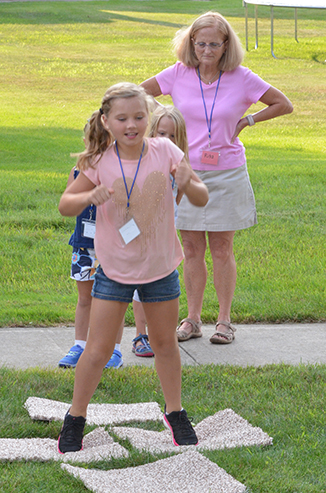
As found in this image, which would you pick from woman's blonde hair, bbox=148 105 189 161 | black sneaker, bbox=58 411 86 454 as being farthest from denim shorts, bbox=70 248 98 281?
black sneaker, bbox=58 411 86 454

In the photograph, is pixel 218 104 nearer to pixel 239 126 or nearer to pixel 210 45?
pixel 239 126

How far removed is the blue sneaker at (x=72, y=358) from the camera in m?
4.22

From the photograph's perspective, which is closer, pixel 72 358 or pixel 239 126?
pixel 72 358

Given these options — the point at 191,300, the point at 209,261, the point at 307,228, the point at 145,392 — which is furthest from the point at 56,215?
the point at 145,392

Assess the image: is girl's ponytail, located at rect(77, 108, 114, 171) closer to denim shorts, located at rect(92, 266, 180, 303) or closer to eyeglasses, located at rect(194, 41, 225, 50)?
denim shorts, located at rect(92, 266, 180, 303)

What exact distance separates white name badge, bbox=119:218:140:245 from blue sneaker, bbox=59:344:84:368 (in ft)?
4.78

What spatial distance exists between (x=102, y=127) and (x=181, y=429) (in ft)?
4.71

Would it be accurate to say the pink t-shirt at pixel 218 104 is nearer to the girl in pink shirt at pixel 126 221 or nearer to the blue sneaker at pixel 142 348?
the blue sneaker at pixel 142 348

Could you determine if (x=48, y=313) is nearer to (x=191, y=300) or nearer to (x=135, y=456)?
(x=191, y=300)

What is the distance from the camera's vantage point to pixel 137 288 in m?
3.14

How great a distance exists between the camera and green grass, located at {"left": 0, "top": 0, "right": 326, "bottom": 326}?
5.58m

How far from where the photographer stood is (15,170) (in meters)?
10.5

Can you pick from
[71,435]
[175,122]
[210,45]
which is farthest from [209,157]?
[71,435]

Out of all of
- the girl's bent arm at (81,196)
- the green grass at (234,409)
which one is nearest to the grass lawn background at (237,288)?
the green grass at (234,409)
